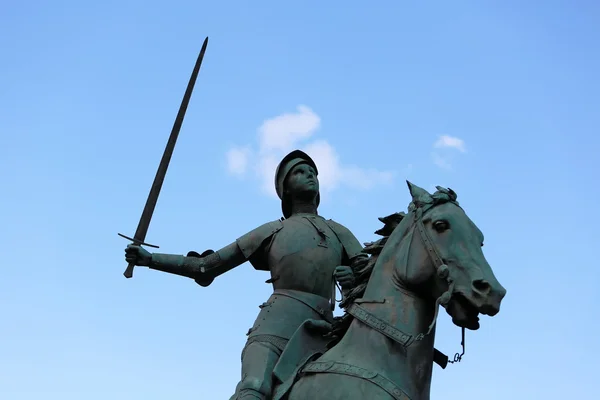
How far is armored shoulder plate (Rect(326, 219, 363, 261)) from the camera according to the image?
10352 millimetres

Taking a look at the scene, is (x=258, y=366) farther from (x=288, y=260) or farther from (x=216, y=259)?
(x=216, y=259)

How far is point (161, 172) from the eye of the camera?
10.6 metres

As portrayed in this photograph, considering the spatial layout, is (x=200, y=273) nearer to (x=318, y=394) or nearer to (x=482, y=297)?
(x=318, y=394)

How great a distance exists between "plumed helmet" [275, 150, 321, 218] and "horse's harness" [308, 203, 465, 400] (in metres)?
2.81

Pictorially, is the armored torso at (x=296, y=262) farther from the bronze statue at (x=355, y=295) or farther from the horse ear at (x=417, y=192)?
the horse ear at (x=417, y=192)

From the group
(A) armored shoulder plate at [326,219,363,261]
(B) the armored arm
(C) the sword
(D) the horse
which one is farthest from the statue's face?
(D) the horse

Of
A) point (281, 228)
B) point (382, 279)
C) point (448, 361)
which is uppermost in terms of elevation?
point (281, 228)

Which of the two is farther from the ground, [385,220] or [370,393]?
[385,220]

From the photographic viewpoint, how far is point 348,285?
919 cm

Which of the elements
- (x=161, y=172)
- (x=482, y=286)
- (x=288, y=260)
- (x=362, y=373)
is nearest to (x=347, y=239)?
(x=288, y=260)

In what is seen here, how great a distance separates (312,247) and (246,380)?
186 centimetres

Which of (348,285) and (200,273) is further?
(200,273)

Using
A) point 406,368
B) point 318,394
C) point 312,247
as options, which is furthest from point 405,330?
point 312,247

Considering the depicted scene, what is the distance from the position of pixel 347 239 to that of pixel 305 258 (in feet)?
2.29
